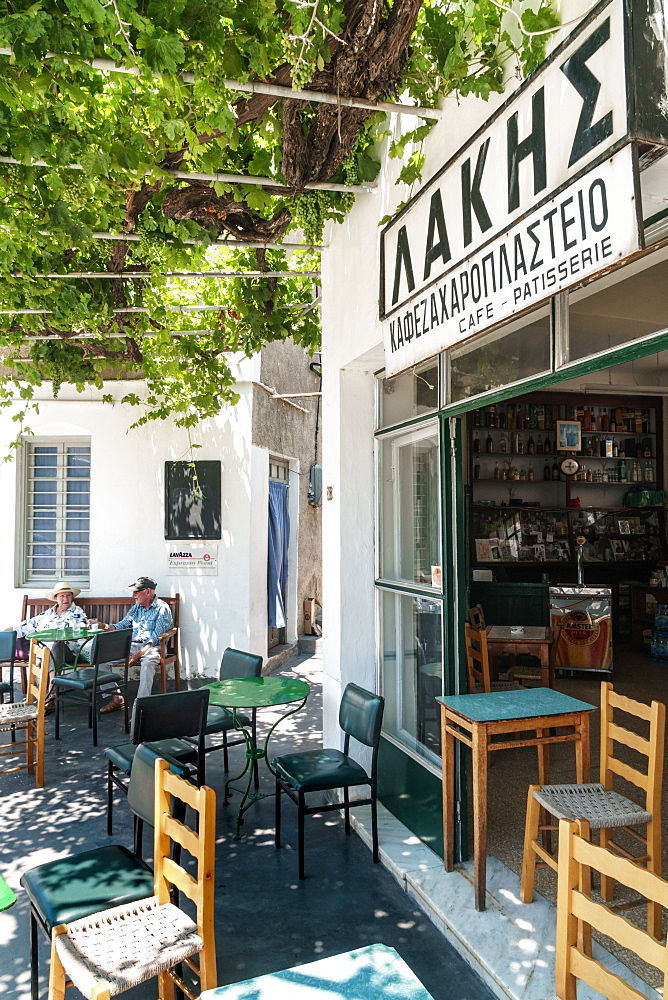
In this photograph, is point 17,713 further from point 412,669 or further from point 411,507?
point 411,507

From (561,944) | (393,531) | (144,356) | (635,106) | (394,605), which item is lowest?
(561,944)

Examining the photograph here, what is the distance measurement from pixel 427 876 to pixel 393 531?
1892 mm

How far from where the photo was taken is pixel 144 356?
24.3ft

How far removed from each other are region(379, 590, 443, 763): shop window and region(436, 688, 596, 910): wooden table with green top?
345mm

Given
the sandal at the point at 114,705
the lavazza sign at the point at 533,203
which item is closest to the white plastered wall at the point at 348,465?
the lavazza sign at the point at 533,203

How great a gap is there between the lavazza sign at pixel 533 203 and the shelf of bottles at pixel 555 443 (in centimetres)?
552

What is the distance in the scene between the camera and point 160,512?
820cm

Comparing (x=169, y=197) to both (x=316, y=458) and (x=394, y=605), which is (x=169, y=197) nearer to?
(x=394, y=605)

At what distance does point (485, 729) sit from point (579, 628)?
444cm

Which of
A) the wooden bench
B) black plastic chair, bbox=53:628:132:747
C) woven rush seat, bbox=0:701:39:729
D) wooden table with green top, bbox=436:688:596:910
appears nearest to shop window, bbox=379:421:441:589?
wooden table with green top, bbox=436:688:596:910

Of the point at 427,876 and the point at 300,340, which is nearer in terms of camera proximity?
the point at 427,876

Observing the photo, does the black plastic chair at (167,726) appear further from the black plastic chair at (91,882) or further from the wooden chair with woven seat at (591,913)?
the wooden chair with woven seat at (591,913)

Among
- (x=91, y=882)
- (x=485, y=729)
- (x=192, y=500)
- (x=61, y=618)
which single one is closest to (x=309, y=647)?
(x=192, y=500)

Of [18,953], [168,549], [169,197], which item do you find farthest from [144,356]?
[18,953]
